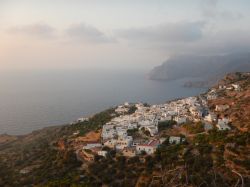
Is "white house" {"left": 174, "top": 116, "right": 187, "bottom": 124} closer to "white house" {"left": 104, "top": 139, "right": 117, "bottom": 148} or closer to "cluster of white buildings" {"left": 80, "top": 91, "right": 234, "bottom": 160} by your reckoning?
"cluster of white buildings" {"left": 80, "top": 91, "right": 234, "bottom": 160}

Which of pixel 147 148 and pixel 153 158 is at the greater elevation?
pixel 147 148

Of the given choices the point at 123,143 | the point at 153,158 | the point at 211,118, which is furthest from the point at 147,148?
the point at 211,118

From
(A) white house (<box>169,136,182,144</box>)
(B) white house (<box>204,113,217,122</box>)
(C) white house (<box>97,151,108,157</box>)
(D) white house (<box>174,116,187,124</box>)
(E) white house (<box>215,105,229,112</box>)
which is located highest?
(E) white house (<box>215,105,229,112</box>)

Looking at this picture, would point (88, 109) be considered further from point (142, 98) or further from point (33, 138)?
point (33, 138)

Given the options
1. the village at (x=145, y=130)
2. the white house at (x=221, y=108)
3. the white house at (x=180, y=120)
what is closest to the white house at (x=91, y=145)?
the village at (x=145, y=130)

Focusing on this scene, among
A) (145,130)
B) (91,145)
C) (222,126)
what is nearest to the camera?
(222,126)

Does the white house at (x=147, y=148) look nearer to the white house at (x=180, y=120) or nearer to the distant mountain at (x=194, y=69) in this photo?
the white house at (x=180, y=120)

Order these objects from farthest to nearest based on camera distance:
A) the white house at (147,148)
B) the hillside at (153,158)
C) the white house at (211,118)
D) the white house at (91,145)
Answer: the white house at (211,118)
the white house at (91,145)
the white house at (147,148)
the hillside at (153,158)

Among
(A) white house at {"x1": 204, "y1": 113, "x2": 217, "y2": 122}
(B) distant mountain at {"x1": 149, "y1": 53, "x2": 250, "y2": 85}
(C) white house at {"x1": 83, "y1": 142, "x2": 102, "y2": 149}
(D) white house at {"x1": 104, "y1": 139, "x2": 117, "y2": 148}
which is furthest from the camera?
(B) distant mountain at {"x1": 149, "y1": 53, "x2": 250, "y2": 85}

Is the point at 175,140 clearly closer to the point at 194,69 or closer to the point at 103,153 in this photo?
the point at 103,153

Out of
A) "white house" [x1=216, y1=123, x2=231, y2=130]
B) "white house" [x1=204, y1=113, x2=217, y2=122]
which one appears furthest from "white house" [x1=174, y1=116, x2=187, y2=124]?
"white house" [x1=216, y1=123, x2=231, y2=130]

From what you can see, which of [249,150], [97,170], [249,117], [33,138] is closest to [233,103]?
[249,117]
